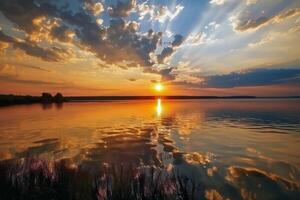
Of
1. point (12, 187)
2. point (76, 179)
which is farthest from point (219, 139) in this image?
point (12, 187)

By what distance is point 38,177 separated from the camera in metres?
9.71

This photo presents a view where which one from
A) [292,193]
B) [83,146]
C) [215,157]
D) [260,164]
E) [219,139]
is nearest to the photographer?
[292,193]

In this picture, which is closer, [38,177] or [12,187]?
[12,187]

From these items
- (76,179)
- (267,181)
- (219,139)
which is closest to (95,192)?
(76,179)

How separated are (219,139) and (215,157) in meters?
7.26

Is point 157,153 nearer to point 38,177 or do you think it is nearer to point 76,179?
point 76,179

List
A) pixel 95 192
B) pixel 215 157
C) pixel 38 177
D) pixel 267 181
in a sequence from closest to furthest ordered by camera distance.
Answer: pixel 95 192 < pixel 38 177 < pixel 267 181 < pixel 215 157

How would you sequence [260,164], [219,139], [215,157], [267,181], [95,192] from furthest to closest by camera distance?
1. [219,139]
2. [215,157]
3. [260,164]
4. [267,181]
5. [95,192]

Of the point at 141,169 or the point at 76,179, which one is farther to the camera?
the point at 141,169

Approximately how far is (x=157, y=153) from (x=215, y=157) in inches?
159

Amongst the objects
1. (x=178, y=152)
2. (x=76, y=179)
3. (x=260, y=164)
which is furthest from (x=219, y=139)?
(x=76, y=179)

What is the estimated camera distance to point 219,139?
23531 mm

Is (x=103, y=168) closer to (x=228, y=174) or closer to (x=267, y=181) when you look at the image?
(x=228, y=174)

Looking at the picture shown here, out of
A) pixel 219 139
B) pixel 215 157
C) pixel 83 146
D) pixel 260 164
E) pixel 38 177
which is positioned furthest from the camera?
pixel 219 139
